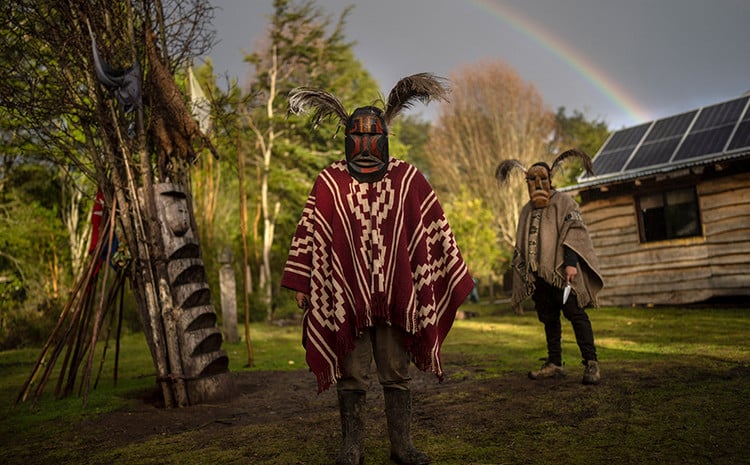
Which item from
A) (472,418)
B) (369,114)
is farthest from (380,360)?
(369,114)

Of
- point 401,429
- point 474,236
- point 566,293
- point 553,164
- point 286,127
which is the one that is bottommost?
point 401,429

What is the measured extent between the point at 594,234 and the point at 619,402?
11058 mm

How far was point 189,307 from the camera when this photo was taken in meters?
5.38

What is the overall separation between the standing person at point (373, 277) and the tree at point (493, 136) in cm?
2083

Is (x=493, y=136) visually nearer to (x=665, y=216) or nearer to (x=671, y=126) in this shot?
(x=671, y=126)

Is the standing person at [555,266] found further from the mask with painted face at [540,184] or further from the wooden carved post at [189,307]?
the wooden carved post at [189,307]

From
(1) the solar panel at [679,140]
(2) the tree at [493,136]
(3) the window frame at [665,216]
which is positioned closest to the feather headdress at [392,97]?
(1) the solar panel at [679,140]

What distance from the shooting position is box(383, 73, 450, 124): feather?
342 centimetres

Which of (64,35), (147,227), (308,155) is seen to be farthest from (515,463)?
(308,155)

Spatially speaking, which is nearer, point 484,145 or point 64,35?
point 64,35

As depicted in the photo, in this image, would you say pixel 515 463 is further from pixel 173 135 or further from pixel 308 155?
pixel 308 155

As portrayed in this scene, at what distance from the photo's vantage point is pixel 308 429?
4020mm

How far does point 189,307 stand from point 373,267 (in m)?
→ 2.94

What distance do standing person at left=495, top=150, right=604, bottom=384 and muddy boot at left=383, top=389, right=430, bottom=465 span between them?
8.36 ft
